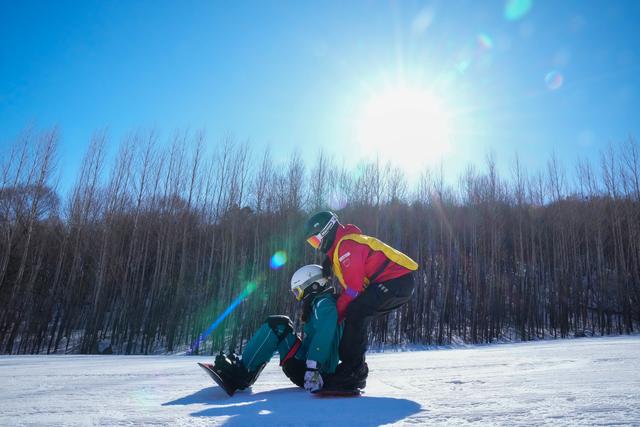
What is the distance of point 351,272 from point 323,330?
385 millimetres

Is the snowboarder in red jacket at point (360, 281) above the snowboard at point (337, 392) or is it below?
above

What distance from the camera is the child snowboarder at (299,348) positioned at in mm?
2090

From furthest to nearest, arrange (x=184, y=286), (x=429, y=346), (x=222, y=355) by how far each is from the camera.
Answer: (x=184, y=286)
(x=429, y=346)
(x=222, y=355)

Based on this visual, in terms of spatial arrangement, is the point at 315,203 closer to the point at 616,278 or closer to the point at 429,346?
the point at 429,346

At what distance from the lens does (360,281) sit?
228cm

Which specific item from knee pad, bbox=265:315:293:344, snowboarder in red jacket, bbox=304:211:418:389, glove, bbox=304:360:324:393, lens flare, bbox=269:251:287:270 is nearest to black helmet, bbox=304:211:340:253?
snowboarder in red jacket, bbox=304:211:418:389

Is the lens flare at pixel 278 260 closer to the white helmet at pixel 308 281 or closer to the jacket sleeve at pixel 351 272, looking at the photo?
the white helmet at pixel 308 281

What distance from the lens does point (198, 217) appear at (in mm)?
15273

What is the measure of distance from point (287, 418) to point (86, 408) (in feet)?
2.88

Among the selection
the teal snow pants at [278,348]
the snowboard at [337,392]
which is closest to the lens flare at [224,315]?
the teal snow pants at [278,348]

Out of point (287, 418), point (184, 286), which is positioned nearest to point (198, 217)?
point (184, 286)

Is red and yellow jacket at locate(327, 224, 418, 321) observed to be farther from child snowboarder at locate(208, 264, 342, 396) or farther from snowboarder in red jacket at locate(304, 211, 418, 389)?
child snowboarder at locate(208, 264, 342, 396)

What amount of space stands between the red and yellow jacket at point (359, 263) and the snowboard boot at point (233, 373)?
64 cm

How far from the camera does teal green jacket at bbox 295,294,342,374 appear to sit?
215 centimetres
